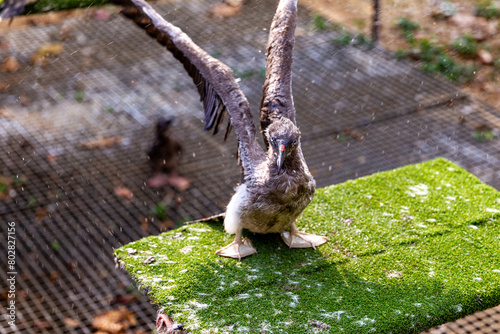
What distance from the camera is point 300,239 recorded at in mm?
3545

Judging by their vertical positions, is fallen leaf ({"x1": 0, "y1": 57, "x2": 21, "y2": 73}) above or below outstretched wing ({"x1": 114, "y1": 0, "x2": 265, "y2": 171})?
below

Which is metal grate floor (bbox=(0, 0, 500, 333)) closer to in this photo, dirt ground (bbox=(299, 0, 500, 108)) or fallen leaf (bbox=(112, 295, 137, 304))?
fallen leaf (bbox=(112, 295, 137, 304))

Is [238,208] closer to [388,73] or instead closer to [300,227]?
[300,227]

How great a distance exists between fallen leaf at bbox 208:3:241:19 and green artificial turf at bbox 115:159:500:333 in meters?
4.30

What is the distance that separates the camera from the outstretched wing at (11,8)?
360cm

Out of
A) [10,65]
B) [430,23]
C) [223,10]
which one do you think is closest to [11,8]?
[10,65]

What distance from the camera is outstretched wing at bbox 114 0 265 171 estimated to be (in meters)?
3.47

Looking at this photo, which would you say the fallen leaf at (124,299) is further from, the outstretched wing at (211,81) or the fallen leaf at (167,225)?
the outstretched wing at (211,81)

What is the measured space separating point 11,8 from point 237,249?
191 centimetres

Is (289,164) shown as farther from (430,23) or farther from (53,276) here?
(430,23)

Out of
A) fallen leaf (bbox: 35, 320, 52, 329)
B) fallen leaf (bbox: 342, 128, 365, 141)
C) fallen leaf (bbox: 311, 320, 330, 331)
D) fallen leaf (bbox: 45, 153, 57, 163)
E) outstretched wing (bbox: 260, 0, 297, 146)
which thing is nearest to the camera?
fallen leaf (bbox: 311, 320, 330, 331)

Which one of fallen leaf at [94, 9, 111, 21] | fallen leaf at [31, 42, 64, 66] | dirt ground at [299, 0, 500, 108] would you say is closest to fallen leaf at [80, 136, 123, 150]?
fallen leaf at [31, 42, 64, 66]

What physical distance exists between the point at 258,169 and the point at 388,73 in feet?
12.1

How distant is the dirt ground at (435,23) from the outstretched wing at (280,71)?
3394 mm
